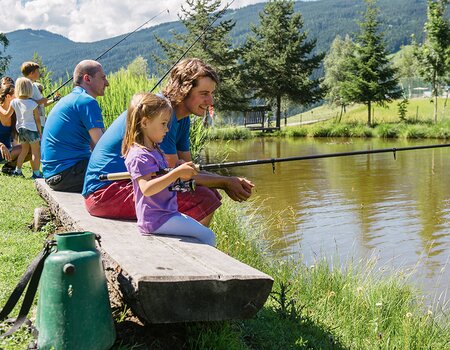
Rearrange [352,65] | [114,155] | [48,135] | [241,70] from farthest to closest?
[241,70] → [352,65] → [48,135] → [114,155]

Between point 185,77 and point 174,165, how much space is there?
555 mm

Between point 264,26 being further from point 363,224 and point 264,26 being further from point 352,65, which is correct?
point 363,224

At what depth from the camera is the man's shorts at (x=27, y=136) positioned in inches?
333

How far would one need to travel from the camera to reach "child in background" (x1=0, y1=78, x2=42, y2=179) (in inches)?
327

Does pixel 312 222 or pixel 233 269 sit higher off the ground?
pixel 233 269

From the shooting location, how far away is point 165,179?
10.4 feet

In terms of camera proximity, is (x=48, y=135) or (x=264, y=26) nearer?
(x=48, y=135)

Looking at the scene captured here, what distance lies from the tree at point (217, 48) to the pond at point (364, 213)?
26.2 meters

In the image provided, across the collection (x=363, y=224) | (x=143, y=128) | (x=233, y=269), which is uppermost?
(x=143, y=128)

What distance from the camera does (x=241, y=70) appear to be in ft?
150

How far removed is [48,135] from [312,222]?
483 centimetres

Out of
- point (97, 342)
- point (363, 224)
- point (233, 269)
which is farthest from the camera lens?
point (363, 224)

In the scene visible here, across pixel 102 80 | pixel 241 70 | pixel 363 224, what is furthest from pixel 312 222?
pixel 241 70

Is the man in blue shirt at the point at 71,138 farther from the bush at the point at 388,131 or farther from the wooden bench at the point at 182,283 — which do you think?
the bush at the point at 388,131
